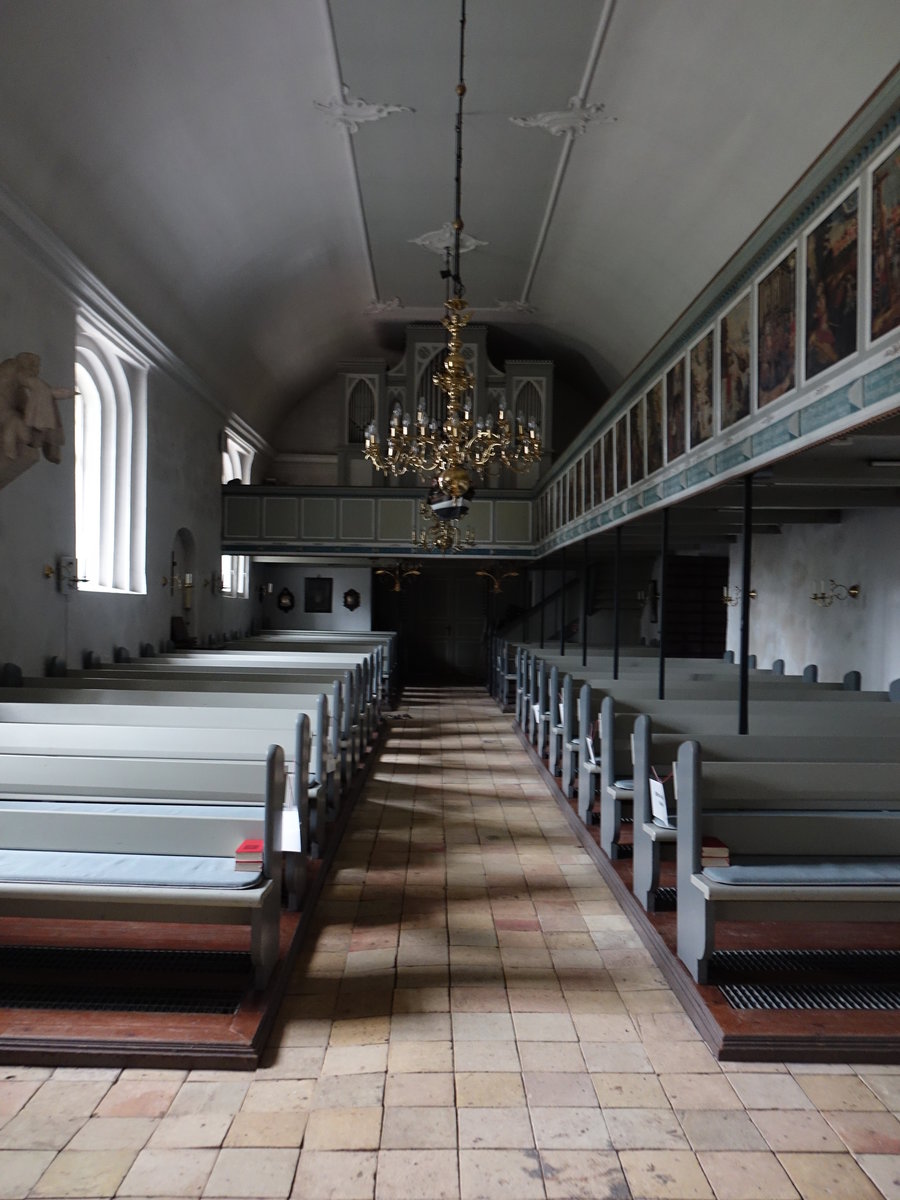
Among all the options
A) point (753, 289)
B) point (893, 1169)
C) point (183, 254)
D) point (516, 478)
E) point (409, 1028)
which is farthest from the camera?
point (516, 478)

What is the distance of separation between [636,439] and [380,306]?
964 centimetres

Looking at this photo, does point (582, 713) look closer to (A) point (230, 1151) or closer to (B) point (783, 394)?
(B) point (783, 394)

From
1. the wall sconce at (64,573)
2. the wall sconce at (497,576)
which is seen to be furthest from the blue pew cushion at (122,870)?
the wall sconce at (497,576)

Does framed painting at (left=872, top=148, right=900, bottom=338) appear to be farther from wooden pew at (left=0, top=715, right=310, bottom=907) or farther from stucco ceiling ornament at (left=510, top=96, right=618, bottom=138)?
stucco ceiling ornament at (left=510, top=96, right=618, bottom=138)

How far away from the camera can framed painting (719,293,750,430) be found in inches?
215

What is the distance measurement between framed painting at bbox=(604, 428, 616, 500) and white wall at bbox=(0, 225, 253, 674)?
5735mm

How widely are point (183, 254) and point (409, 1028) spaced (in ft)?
31.6

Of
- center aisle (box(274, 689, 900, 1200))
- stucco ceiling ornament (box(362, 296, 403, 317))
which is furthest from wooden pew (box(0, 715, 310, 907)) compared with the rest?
stucco ceiling ornament (box(362, 296, 403, 317))

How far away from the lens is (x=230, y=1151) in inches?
112

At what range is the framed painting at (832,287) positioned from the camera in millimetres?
4051

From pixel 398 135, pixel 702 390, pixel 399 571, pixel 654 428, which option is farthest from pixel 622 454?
pixel 399 571

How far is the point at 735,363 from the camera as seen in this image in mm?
5668

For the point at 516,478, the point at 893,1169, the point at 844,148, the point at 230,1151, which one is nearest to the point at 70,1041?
the point at 230,1151

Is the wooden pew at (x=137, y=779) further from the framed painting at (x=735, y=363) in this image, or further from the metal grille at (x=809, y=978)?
the framed painting at (x=735, y=363)
